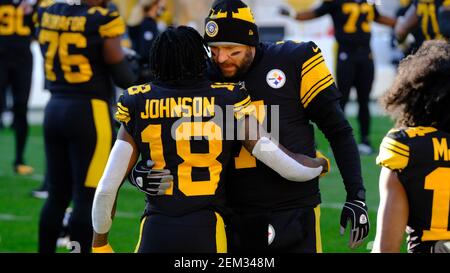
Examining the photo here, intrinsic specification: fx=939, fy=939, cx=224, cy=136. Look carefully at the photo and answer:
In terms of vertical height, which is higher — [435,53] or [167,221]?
[435,53]

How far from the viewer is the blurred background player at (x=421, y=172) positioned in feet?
10.6

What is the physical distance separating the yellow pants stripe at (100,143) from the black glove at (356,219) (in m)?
2.12

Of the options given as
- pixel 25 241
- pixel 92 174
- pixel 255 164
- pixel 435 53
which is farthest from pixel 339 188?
pixel 435 53

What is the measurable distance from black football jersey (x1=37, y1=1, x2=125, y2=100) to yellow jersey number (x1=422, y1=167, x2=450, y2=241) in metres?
2.96

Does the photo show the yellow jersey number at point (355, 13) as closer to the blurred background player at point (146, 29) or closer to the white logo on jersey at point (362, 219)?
the blurred background player at point (146, 29)

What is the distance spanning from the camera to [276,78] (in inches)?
159

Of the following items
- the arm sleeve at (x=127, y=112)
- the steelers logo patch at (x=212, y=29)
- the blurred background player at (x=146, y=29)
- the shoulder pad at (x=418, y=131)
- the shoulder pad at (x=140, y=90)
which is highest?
the steelers logo patch at (x=212, y=29)

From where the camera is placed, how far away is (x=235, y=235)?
4023 mm

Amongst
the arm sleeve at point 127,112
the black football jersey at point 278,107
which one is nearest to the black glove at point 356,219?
the black football jersey at point 278,107

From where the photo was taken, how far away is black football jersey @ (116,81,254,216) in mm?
3703

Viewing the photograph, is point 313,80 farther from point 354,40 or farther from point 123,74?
point 354,40

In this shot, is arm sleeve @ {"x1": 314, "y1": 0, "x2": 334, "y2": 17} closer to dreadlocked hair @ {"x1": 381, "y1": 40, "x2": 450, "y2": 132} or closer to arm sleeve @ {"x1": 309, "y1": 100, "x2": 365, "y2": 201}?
arm sleeve @ {"x1": 309, "y1": 100, "x2": 365, "y2": 201}
